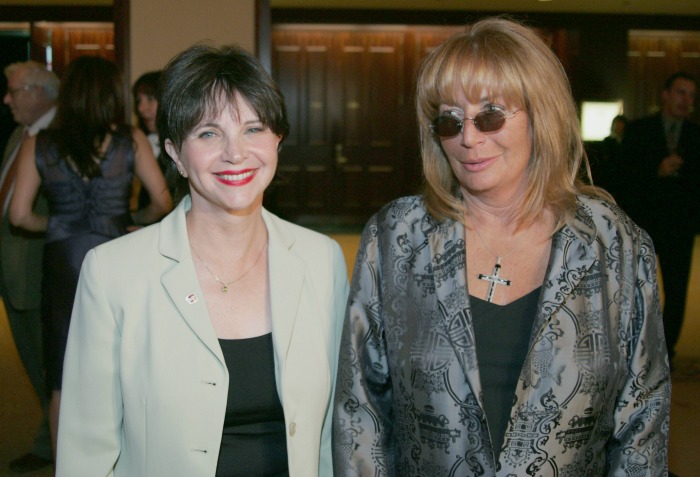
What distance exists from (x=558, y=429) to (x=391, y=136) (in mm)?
12202

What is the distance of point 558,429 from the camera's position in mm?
1791

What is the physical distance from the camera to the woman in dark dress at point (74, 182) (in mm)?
3658

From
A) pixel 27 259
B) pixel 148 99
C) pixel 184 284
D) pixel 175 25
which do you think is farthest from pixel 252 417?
pixel 175 25

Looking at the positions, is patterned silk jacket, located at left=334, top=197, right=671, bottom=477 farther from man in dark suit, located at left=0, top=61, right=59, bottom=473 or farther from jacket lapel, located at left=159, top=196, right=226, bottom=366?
man in dark suit, located at left=0, top=61, right=59, bottom=473

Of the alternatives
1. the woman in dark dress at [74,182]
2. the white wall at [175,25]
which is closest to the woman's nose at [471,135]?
the woman in dark dress at [74,182]

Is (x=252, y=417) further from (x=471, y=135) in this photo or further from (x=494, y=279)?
(x=471, y=135)

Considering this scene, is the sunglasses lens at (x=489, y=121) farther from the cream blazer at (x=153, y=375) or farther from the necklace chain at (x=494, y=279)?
the cream blazer at (x=153, y=375)

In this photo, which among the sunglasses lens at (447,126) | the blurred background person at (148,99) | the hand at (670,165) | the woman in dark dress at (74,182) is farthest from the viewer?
the hand at (670,165)

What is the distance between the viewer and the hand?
5.68 metres

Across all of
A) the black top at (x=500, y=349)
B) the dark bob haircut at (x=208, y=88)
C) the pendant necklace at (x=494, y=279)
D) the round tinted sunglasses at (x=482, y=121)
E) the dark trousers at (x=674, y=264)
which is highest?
the dark bob haircut at (x=208, y=88)

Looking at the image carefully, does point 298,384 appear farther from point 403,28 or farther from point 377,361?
point 403,28

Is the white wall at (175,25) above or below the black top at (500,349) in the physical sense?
above

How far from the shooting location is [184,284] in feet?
6.55

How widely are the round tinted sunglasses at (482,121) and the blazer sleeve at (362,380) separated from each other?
340 millimetres
